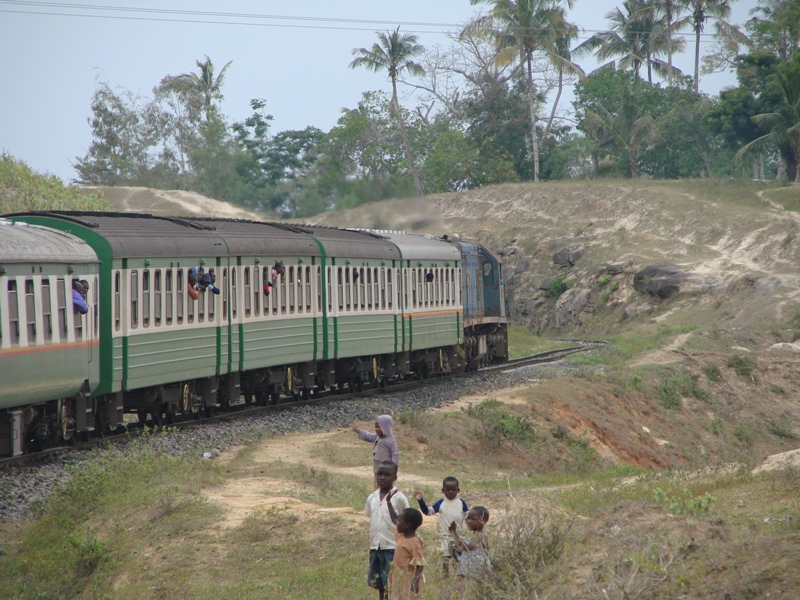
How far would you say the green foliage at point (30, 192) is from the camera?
39781 mm

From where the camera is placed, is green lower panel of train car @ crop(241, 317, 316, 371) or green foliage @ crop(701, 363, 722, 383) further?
green foliage @ crop(701, 363, 722, 383)

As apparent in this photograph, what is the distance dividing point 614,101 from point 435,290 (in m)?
51.2

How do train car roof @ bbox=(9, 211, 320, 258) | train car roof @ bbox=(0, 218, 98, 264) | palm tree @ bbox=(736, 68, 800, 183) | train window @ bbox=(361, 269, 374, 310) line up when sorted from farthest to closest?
palm tree @ bbox=(736, 68, 800, 183), train window @ bbox=(361, 269, 374, 310), train car roof @ bbox=(9, 211, 320, 258), train car roof @ bbox=(0, 218, 98, 264)

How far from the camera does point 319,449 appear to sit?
17.2 m

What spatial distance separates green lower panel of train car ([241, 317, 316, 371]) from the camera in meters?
19.7

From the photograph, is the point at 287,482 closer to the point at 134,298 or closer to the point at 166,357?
the point at 166,357

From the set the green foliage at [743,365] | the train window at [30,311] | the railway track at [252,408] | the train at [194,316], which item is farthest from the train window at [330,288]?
the green foliage at [743,365]

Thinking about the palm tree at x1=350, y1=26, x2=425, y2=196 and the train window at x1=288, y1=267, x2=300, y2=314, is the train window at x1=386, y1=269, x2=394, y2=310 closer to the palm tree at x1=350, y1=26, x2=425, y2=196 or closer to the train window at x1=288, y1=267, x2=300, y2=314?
the train window at x1=288, y1=267, x2=300, y2=314

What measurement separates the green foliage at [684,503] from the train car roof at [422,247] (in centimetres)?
1457

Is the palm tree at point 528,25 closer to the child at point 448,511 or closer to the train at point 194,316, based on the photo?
the train at point 194,316

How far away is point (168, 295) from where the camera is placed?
677 inches

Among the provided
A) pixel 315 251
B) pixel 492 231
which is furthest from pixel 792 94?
pixel 315 251

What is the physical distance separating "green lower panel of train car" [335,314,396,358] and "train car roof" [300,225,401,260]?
4.56 feet

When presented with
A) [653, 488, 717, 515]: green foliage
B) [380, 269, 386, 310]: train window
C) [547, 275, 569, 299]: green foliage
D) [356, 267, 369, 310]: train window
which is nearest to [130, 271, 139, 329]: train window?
[356, 267, 369, 310]: train window
